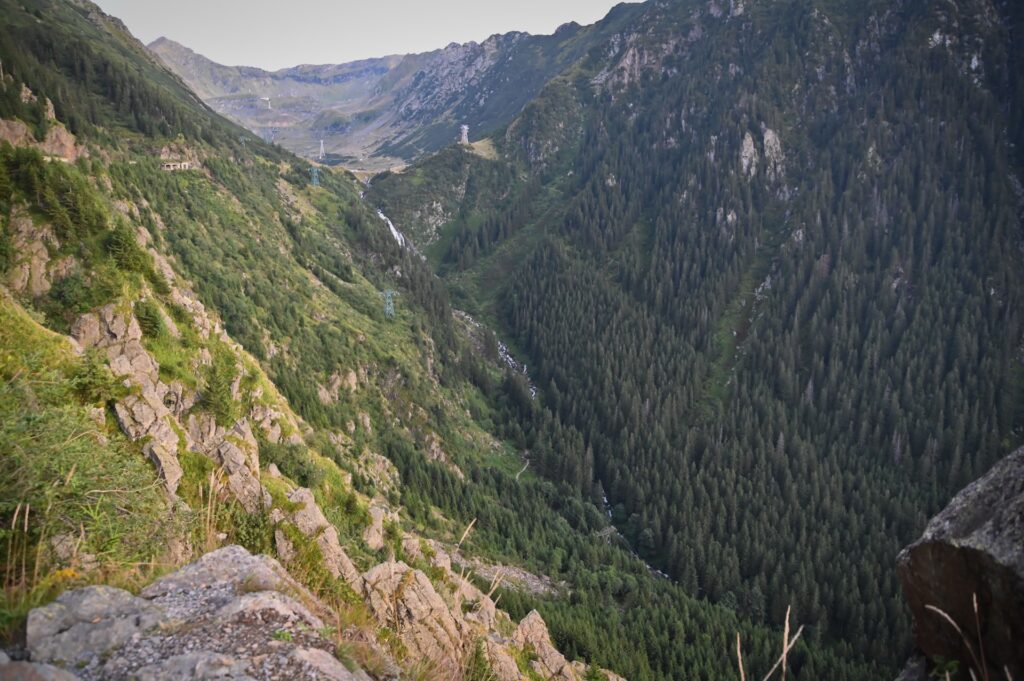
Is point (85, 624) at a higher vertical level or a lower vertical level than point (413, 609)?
higher

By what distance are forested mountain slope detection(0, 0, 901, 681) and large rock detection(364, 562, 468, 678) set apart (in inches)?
6.3

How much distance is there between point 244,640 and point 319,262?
117 metres

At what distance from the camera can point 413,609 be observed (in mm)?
23094

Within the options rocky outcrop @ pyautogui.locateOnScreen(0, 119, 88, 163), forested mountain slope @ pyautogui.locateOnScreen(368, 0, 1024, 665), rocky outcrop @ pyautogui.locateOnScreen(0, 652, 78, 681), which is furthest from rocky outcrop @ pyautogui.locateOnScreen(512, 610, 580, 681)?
forested mountain slope @ pyautogui.locateOnScreen(368, 0, 1024, 665)

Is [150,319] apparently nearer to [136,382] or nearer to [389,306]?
[136,382]

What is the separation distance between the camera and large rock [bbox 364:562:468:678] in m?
20.1

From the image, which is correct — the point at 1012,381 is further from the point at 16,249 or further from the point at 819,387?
the point at 16,249

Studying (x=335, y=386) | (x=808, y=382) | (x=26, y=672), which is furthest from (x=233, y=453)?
(x=808, y=382)

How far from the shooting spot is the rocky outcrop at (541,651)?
38844mm

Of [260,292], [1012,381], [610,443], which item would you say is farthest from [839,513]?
[260,292]

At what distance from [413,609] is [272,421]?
25.4 metres

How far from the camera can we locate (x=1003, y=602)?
1038 centimetres

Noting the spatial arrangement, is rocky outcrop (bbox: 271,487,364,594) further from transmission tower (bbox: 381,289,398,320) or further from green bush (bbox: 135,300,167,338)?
→ transmission tower (bbox: 381,289,398,320)

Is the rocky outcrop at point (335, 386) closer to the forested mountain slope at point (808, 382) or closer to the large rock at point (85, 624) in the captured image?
the forested mountain slope at point (808, 382)
